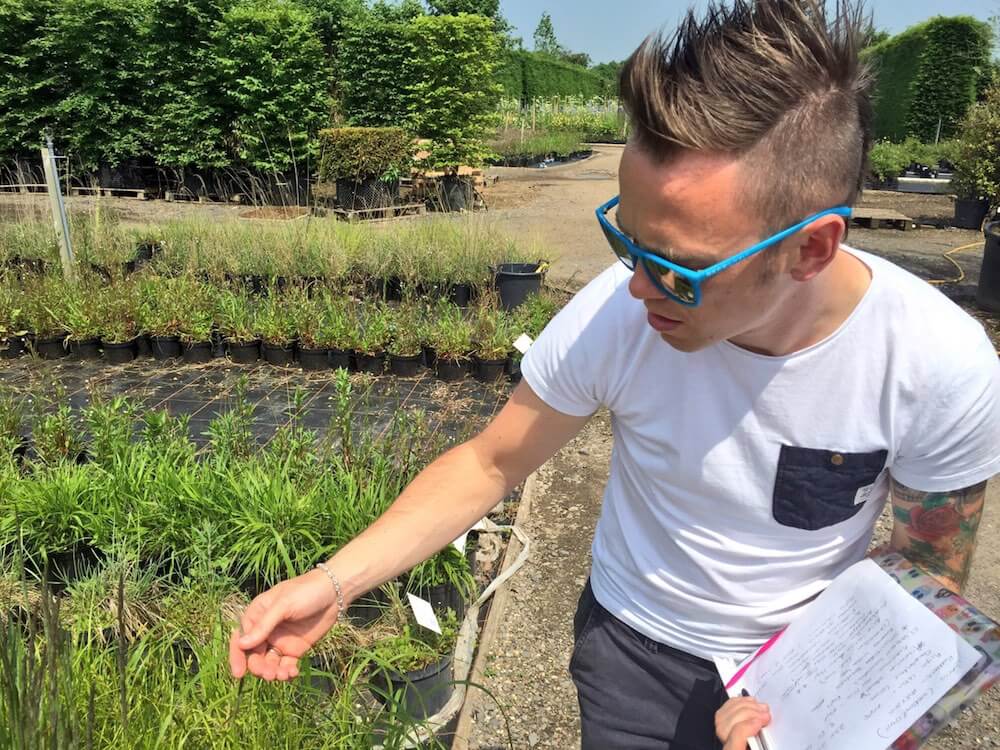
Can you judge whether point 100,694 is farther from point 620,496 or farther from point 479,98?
point 479,98

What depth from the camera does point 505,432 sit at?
4.24 ft

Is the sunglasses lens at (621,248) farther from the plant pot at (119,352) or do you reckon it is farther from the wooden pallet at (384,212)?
the wooden pallet at (384,212)

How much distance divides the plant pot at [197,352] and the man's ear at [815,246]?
485 centimetres

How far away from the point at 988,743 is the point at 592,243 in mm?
7873

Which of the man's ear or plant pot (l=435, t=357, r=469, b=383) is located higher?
the man's ear

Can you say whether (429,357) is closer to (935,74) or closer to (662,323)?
(662,323)

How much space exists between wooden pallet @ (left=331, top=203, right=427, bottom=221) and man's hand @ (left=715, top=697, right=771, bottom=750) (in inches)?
400

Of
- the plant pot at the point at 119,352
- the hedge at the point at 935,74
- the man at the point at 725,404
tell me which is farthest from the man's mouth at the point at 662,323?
the hedge at the point at 935,74

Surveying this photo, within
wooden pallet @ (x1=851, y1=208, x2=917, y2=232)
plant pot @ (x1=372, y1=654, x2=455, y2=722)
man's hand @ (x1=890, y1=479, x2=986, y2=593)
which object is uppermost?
man's hand @ (x1=890, y1=479, x2=986, y2=593)

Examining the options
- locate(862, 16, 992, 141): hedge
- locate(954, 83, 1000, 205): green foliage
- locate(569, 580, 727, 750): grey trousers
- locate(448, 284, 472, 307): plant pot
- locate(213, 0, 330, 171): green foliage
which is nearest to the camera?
locate(569, 580, 727, 750): grey trousers

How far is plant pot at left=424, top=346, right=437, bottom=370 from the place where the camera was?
16.6 ft

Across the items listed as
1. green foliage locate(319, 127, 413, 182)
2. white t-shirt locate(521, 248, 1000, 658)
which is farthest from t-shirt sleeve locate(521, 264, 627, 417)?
green foliage locate(319, 127, 413, 182)

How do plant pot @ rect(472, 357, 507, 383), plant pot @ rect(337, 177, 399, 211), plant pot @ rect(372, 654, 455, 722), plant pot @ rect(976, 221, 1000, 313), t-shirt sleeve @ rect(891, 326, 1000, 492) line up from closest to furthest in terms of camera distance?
t-shirt sleeve @ rect(891, 326, 1000, 492), plant pot @ rect(372, 654, 455, 722), plant pot @ rect(472, 357, 507, 383), plant pot @ rect(976, 221, 1000, 313), plant pot @ rect(337, 177, 399, 211)

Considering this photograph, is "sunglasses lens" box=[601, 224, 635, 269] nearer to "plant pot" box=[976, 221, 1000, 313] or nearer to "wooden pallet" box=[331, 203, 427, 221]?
"plant pot" box=[976, 221, 1000, 313]
